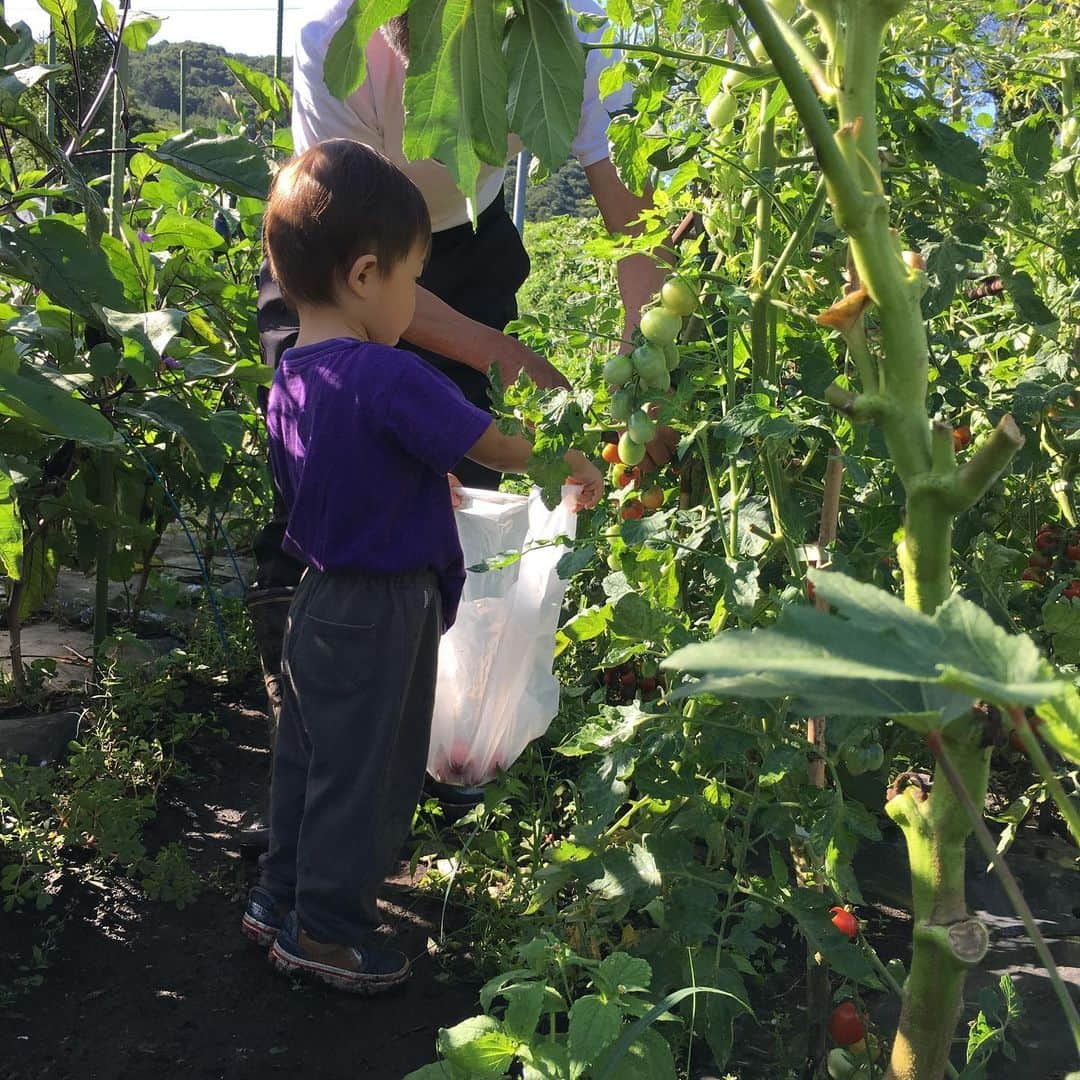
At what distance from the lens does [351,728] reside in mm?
1845

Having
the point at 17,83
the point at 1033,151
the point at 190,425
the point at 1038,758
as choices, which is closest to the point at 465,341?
the point at 190,425

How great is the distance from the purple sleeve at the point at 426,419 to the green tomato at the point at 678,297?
0.59 m

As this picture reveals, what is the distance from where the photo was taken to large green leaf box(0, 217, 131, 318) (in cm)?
177

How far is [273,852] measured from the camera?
200 centimetres

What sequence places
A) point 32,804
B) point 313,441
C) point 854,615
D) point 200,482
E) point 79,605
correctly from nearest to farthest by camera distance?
point 854,615 → point 313,441 → point 32,804 → point 200,482 → point 79,605

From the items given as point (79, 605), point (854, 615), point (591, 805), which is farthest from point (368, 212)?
point (79, 605)

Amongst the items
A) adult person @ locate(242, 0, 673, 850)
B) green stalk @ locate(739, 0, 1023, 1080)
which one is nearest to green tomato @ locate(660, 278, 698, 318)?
green stalk @ locate(739, 0, 1023, 1080)

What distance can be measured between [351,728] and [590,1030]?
959 millimetres

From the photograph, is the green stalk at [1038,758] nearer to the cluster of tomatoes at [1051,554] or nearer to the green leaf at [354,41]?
the green leaf at [354,41]

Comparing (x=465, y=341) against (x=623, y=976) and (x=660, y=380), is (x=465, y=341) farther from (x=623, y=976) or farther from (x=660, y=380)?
(x=623, y=976)

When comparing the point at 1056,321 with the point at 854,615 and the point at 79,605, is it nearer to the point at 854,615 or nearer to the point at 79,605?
the point at 854,615

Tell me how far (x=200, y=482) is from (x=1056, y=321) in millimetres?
2105

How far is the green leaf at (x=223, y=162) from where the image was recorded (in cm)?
206

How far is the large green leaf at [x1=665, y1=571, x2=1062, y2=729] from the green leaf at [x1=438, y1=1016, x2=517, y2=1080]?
0.64 m
